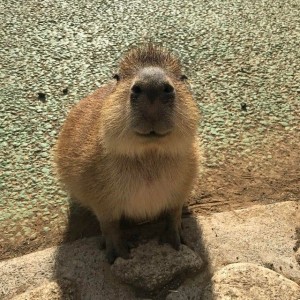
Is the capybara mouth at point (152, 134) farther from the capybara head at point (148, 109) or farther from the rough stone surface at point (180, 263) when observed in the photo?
the rough stone surface at point (180, 263)

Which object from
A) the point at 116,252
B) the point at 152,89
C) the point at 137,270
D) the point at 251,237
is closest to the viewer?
the point at 152,89

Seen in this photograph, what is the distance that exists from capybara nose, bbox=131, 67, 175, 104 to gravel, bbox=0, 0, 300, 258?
1193 mm

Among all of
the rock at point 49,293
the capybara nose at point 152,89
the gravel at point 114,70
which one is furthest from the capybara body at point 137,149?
the gravel at point 114,70

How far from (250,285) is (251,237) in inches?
16.6

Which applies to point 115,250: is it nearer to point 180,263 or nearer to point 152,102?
point 180,263

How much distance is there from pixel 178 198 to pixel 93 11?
9.93 feet

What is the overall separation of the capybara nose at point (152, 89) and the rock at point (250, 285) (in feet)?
3.18

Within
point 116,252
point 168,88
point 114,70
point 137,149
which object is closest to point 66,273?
point 116,252

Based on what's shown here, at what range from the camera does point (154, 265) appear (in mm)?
2561

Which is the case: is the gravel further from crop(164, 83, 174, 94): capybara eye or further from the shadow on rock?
crop(164, 83, 174, 94): capybara eye

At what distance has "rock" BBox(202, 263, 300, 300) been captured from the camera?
2373mm

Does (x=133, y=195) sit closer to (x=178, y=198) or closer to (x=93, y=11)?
(x=178, y=198)

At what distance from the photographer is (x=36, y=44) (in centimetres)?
453

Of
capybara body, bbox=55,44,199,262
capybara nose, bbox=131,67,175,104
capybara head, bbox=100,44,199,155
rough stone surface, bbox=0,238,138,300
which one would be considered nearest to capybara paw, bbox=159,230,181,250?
capybara body, bbox=55,44,199,262
